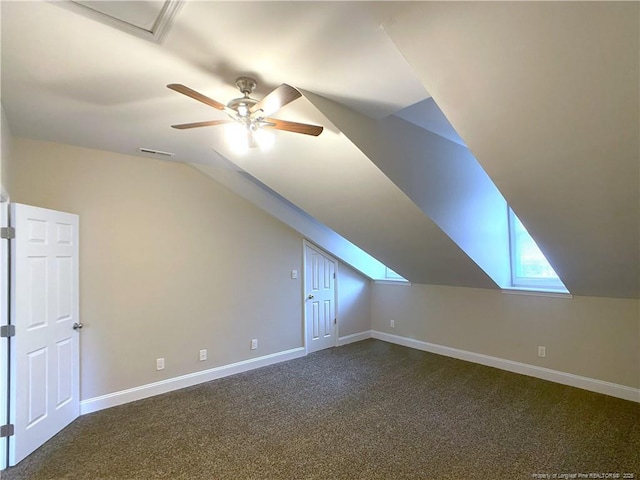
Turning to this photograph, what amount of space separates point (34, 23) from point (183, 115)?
42.8 inches

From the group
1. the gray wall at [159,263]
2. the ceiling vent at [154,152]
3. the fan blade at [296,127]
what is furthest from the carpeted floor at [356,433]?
the ceiling vent at [154,152]

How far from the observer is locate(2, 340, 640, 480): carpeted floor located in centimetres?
244

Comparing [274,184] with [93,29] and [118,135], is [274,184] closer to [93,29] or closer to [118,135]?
[118,135]

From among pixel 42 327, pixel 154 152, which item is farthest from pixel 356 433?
pixel 154 152

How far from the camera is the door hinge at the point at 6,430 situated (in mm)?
2475

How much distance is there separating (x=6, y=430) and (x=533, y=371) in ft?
16.8

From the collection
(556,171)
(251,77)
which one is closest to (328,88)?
(251,77)

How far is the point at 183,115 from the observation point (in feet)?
8.63

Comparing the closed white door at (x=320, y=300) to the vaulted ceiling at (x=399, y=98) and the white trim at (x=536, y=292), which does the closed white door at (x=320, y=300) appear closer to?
the vaulted ceiling at (x=399, y=98)

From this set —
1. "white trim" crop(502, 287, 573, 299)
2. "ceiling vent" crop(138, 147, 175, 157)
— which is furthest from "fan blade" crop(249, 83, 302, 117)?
"white trim" crop(502, 287, 573, 299)

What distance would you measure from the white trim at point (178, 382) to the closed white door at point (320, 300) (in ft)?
1.31

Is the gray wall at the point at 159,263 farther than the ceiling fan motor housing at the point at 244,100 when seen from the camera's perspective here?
Yes

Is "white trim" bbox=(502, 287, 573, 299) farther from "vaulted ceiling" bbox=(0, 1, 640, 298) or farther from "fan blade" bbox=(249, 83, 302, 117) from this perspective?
"fan blade" bbox=(249, 83, 302, 117)

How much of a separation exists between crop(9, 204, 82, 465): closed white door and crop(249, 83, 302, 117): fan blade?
7.00 feet
